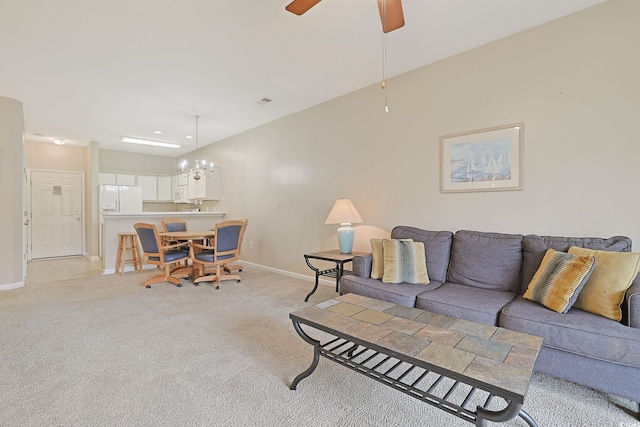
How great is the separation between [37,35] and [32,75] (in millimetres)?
1077

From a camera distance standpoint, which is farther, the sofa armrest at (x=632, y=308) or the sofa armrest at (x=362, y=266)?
the sofa armrest at (x=362, y=266)

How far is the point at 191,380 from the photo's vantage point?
1932mm

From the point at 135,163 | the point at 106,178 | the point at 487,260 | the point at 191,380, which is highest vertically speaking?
the point at 135,163

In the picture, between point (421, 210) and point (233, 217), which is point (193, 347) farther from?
point (233, 217)

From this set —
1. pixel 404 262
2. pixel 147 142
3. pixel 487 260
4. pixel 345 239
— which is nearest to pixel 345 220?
pixel 345 239

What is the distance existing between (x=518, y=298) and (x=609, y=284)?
0.54 metres

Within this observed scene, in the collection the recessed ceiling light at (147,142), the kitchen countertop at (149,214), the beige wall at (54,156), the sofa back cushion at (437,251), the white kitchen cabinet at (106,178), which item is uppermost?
the recessed ceiling light at (147,142)

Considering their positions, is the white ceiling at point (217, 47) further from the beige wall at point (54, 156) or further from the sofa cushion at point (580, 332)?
the beige wall at point (54, 156)

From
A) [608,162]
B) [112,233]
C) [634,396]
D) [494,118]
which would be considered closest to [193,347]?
[634,396]

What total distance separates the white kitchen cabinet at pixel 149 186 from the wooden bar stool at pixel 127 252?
273cm

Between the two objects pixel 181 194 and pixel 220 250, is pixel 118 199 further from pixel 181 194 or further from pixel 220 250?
pixel 220 250

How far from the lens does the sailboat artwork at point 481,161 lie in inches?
108

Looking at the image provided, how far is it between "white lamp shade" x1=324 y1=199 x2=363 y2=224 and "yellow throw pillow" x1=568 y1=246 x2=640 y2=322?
2114 millimetres

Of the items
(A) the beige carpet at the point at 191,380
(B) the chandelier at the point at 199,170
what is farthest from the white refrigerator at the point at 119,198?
(A) the beige carpet at the point at 191,380
